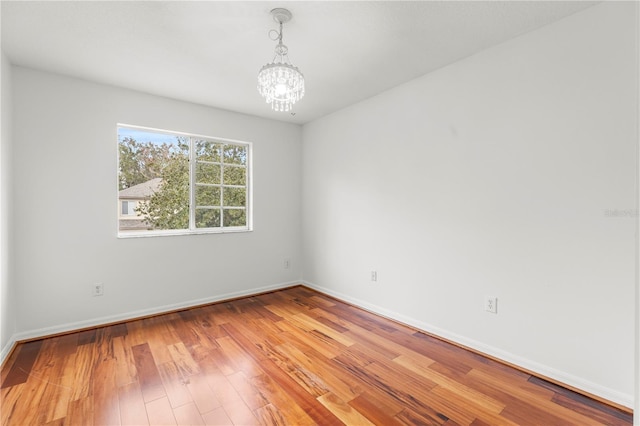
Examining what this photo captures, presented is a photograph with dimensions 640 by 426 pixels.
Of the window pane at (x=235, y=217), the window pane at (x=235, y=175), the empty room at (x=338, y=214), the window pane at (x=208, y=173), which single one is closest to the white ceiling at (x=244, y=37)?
the empty room at (x=338, y=214)

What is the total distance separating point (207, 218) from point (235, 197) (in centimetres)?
47

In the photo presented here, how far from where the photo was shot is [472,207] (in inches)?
96.7

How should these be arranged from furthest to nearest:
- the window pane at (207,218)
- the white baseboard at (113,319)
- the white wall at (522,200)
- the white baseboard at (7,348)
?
the window pane at (207,218), the white baseboard at (113,319), the white baseboard at (7,348), the white wall at (522,200)

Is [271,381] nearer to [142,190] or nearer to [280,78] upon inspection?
[280,78]

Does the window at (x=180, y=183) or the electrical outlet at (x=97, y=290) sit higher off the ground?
the window at (x=180, y=183)

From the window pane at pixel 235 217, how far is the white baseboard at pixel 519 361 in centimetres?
193

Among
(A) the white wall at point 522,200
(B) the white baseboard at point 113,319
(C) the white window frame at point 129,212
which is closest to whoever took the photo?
(A) the white wall at point 522,200

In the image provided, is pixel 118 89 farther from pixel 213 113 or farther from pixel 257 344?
pixel 257 344

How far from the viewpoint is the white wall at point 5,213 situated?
223cm

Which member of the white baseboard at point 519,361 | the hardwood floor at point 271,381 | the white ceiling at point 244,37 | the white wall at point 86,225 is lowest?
the hardwood floor at point 271,381

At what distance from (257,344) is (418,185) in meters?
2.08

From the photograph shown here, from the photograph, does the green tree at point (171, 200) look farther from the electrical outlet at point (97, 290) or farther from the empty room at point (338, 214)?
the electrical outlet at point (97, 290)

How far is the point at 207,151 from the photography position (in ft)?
12.1

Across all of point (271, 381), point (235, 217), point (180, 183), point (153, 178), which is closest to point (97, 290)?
point (153, 178)
